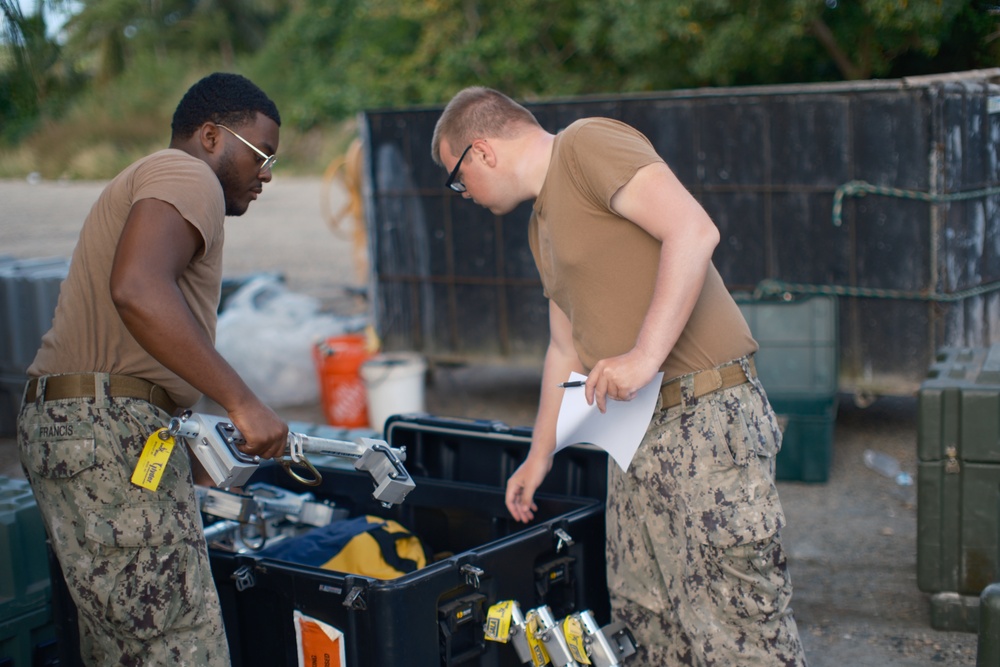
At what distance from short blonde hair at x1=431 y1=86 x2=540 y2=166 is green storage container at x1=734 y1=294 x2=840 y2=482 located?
3132 mm

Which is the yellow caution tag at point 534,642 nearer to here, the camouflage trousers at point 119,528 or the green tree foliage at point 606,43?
the camouflage trousers at point 119,528

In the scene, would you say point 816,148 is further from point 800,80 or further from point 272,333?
point 800,80

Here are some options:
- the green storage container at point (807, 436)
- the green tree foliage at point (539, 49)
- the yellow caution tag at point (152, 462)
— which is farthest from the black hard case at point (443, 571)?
the green storage container at point (807, 436)

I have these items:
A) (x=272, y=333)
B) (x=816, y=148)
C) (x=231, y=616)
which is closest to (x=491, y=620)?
(x=231, y=616)

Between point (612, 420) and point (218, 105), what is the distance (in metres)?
1.21

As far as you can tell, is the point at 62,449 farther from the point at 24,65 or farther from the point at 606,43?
the point at 606,43

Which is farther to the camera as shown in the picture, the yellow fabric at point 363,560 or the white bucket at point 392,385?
the white bucket at point 392,385

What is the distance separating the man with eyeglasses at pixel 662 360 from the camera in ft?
8.34

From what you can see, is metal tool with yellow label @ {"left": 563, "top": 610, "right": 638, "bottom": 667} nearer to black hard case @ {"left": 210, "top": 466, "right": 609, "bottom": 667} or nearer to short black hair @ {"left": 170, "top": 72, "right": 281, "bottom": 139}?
black hard case @ {"left": 210, "top": 466, "right": 609, "bottom": 667}

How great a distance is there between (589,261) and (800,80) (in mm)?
10239

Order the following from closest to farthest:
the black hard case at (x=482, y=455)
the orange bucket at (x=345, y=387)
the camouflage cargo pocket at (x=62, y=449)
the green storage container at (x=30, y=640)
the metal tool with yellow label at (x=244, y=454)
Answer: the metal tool with yellow label at (x=244, y=454) < the camouflage cargo pocket at (x=62, y=449) < the green storage container at (x=30, y=640) < the black hard case at (x=482, y=455) < the orange bucket at (x=345, y=387)

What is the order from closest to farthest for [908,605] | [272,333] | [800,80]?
[908,605]
[272,333]
[800,80]

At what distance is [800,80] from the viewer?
39.7 ft

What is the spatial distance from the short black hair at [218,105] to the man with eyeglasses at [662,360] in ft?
1.58
